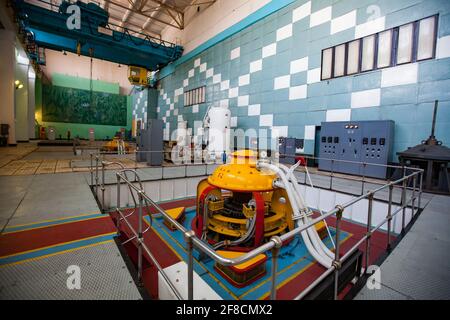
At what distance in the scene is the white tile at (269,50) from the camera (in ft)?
26.9

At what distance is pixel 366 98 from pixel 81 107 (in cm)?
2212

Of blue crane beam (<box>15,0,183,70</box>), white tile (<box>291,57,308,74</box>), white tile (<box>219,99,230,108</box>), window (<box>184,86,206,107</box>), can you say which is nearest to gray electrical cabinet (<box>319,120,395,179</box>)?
white tile (<box>291,57,308,74</box>)

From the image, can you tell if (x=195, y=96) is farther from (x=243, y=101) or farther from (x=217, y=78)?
(x=243, y=101)

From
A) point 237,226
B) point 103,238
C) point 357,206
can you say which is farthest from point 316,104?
point 103,238

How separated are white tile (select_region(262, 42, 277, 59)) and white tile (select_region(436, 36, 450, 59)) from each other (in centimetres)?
468

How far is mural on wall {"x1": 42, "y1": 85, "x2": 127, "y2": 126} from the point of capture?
18.4 meters

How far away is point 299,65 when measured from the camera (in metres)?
7.40

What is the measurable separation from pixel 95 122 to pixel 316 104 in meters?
20.6

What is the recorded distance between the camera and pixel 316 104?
6.96 m

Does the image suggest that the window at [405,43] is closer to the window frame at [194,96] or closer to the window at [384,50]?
the window at [384,50]

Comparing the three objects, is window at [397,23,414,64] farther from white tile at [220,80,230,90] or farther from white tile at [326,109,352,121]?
white tile at [220,80,230,90]

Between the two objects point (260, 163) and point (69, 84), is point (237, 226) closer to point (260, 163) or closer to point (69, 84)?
point (260, 163)

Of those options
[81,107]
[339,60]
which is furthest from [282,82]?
[81,107]

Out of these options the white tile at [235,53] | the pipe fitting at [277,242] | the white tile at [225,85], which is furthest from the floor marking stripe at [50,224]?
the white tile at [235,53]
